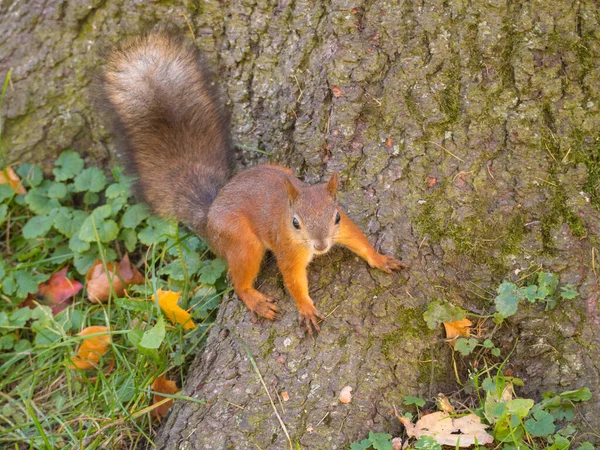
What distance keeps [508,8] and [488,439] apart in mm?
1252

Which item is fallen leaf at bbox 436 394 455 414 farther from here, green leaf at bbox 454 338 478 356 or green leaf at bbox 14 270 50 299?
green leaf at bbox 14 270 50 299

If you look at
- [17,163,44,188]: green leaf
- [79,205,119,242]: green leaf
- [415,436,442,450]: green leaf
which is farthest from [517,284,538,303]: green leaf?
[17,163,44,188]: green leaf

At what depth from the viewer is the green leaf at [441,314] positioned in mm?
1964

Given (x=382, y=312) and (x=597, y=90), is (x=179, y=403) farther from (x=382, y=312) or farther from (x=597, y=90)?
(x=597, y=90)

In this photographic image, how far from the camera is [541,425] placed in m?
1.78

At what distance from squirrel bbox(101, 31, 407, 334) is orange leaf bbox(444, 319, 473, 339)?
1.85ft

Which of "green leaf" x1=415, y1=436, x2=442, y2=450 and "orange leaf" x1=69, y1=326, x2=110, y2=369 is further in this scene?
"orange leaf" x1=69, y1=326, x2=110, y2=369

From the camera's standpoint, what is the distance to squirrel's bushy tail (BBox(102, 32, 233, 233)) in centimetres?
247

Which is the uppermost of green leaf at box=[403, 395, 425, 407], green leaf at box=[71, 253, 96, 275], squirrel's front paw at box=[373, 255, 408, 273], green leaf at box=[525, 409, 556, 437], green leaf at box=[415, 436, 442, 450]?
squirrel's front paw at box=[373, 255, 408, 273]

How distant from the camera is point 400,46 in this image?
2.18 meters

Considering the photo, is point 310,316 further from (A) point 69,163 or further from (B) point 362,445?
(A) point 69,163

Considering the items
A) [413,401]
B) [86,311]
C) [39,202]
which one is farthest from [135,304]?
[413,401]

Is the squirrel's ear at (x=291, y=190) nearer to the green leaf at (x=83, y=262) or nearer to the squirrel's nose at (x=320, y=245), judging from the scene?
the squirrel's nose at (x=320, y=245)

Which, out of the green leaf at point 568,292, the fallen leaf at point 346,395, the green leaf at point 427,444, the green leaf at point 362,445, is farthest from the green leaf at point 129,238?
the green leaf at point 568,292
